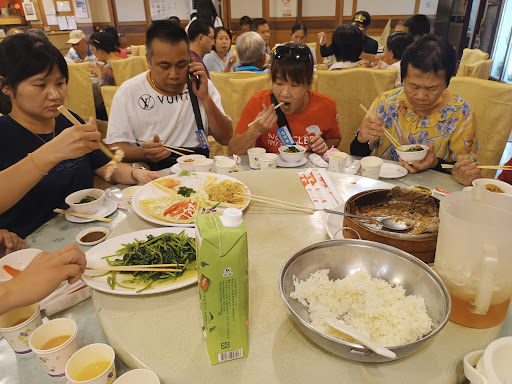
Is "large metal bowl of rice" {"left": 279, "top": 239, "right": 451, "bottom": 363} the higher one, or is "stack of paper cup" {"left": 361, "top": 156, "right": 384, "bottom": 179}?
"large metal bowl of rice" {"left": 279, "top": 239, "right": 451, "bottom": 363}

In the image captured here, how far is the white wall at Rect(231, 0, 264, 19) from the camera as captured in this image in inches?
381

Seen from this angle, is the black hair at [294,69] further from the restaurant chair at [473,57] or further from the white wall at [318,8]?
the white wall at [318,8]

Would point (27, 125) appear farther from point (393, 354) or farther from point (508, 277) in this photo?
point (508, 277)

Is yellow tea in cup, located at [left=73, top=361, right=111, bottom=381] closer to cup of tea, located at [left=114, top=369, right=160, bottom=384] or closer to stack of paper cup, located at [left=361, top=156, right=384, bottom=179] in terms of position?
cup of tea, located at [left=114, top=369, right=160, bottom=384]

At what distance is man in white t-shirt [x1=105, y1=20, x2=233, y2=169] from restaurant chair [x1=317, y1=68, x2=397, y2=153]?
50.5 inches

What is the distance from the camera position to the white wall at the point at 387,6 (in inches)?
367

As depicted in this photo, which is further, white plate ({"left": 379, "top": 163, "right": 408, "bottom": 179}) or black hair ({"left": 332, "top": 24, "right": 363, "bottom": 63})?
black hair ({"left": 332, "top": 24, "right": 363, "bottom": 63})

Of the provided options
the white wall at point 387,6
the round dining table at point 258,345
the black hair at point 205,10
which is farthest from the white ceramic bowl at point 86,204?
the white wall at point 387,6

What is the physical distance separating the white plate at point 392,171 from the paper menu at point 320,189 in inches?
16.0

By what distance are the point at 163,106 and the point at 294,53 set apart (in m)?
1.09

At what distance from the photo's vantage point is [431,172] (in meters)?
1.98

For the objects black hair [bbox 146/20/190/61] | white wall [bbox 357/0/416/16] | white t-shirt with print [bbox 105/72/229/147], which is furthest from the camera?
white wall [bbox 357/0/416/16]


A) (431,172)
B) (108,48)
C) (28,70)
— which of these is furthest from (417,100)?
(108,48)

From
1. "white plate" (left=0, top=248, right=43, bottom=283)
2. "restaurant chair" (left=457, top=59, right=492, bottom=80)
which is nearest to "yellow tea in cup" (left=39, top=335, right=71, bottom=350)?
"white plate" (left=0, top=248, right=43, bottom=283)
